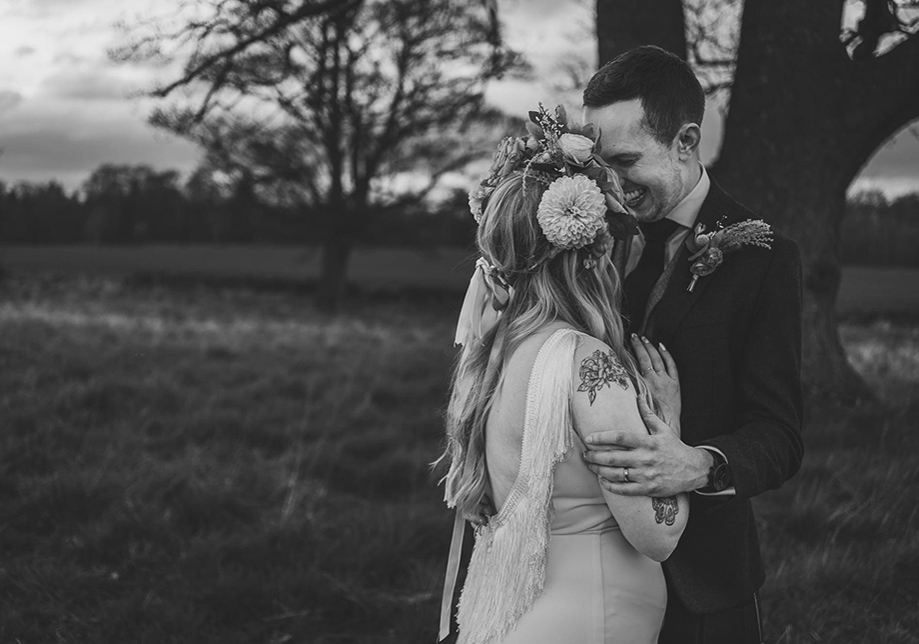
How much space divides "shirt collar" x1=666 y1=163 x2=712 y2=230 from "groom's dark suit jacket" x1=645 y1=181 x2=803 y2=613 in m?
0.08

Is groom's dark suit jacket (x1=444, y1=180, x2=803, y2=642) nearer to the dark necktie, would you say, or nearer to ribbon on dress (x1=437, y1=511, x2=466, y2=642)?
the dark necktie

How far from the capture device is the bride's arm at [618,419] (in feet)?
6.52

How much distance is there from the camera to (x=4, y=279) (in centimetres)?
1961

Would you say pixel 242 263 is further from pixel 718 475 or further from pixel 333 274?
pixel 718 475

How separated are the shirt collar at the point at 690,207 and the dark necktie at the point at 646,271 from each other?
24 mm

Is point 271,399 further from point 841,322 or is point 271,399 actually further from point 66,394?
point 841,322

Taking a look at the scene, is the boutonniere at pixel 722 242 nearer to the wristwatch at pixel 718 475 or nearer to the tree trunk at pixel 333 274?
the wristwatch at pixel 718 475

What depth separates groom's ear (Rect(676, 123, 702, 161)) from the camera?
245 centimetres

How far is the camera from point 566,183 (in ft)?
6.89

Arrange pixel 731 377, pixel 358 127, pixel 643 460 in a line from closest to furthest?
pixel 643 460 → pixel 731 377 → pixel 358 127

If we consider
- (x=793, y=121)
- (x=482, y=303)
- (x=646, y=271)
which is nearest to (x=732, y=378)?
(x=646, y=271)

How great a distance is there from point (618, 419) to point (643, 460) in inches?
4.5

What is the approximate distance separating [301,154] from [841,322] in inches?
481

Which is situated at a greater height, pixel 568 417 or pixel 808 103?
pixel 808 103
